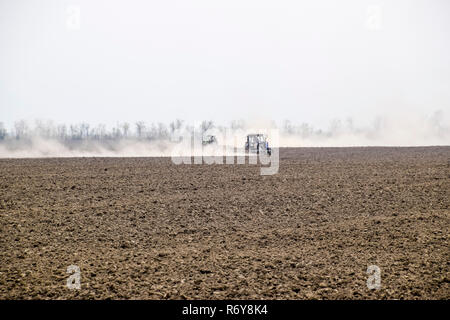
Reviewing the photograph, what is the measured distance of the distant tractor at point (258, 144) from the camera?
33.2m

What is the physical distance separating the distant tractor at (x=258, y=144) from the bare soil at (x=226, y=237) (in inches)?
583

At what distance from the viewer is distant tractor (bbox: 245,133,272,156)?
33.2 metres

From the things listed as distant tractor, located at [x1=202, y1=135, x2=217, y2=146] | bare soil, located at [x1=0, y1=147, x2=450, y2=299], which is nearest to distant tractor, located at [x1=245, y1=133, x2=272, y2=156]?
distant tractor, located at [x1=202, y1=135, x2=217, y2=146]

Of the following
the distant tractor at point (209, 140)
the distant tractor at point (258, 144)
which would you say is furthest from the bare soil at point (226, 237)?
the distant tractor at point (209, 140)

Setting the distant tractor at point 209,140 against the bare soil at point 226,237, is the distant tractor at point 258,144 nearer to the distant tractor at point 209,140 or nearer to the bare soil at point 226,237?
the distant tractor at point 209,140

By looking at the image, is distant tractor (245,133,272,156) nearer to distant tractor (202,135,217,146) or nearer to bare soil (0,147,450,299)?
distant tractor (202,135,217,146)

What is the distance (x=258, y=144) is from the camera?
3366 cm

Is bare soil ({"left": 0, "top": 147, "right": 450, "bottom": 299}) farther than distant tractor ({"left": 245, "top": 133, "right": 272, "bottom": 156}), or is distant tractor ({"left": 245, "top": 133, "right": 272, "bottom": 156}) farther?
distant tractor ({"left": 245, "top": 133, "right": 272, "bottom": 156})

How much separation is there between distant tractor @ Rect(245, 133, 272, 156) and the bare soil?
14.8 m

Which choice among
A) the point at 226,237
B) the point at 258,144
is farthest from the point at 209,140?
the point at 226,237

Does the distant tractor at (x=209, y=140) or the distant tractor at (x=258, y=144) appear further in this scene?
the distant tractor at (x=209, y=140)

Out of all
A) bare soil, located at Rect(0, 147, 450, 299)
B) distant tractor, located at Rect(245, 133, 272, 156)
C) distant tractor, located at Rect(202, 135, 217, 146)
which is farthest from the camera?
distant tractor, located at Rect(202, 135, 217, 146)

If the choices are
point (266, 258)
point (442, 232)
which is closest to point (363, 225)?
point (442, 232)
